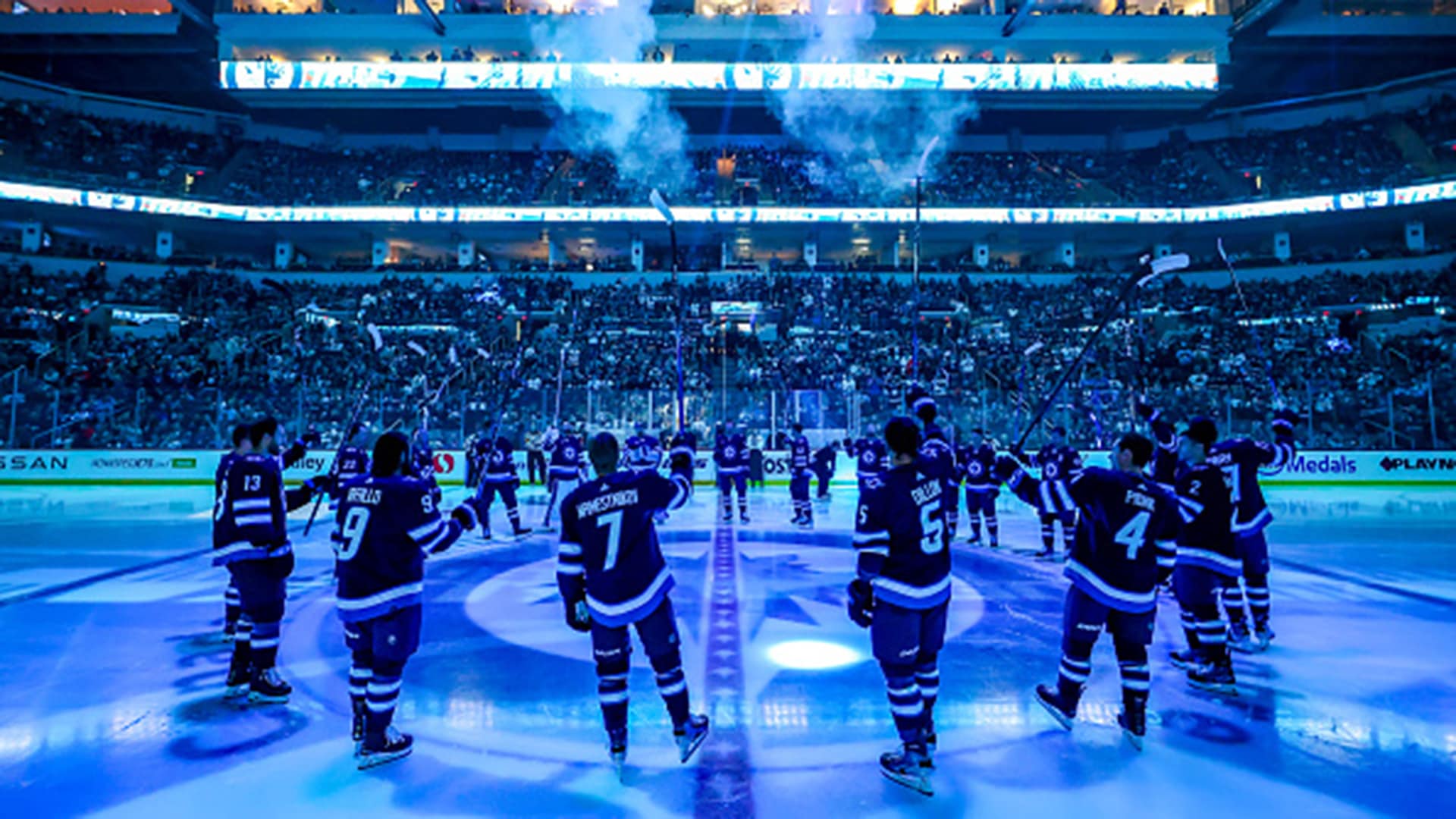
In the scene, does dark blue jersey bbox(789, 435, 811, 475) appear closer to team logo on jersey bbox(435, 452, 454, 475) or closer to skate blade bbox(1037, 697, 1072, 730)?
skate blade bbox(1037, 697, 1072, 730)

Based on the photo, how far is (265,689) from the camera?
468cm

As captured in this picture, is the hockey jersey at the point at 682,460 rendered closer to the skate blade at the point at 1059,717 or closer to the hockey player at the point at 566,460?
the skate blade at the point at 1059,717

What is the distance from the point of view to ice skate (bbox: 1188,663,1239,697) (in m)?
4.89

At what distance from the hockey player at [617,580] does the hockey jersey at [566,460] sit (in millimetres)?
8669

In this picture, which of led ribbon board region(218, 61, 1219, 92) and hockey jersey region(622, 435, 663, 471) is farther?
led ribbon board region(218, 61, 1219, 92)

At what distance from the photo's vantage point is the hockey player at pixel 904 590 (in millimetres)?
3633

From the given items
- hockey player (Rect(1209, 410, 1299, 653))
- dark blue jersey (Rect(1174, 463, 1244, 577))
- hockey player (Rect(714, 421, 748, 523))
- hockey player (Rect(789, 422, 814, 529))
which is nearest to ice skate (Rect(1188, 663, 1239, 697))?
dark blue jersey (Rect(1174, 463, 1244, 577))

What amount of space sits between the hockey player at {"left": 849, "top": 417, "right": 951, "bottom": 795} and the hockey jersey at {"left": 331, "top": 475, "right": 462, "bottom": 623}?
2192mm

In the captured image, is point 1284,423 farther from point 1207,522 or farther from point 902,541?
point 902,541

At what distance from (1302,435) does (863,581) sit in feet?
69.2

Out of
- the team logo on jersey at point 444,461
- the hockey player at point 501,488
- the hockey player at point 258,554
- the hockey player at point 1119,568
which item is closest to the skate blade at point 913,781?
the hockey player at point 1119,568

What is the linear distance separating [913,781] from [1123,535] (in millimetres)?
1748

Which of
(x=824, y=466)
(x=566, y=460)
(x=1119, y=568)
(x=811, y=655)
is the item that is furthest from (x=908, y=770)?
(x=824, y=466)

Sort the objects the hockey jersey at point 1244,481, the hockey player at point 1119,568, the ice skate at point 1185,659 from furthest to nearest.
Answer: the hockey jersey at point 1244,481
the ice skate at point 1185,659
the hockey player at point 1119,568
